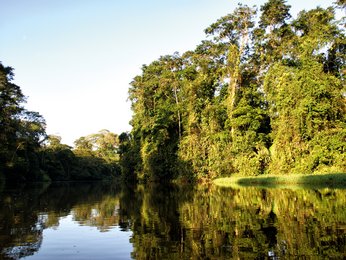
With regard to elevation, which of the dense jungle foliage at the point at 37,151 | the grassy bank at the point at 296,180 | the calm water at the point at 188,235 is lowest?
the calm water at the point at 188,235

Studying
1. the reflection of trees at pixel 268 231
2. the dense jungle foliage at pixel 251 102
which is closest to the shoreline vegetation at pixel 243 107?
the dense jungle foliage at pixel 251 102

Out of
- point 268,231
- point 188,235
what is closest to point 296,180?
point 268,231

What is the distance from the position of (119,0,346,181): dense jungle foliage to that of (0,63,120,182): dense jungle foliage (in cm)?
1878

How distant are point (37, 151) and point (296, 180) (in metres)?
58.7

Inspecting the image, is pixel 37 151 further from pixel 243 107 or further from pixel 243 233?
pixel 243 233

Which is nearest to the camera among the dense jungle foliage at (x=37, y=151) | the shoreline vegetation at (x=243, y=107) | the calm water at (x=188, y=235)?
the calm water at (x=188, y=235)

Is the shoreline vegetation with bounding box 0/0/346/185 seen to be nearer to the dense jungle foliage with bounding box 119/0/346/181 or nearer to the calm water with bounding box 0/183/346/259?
the dense jungle foliage with bounding box 119/0/346/181

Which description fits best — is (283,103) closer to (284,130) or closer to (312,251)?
(284,130)

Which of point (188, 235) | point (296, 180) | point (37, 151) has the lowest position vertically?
point (188, 235)

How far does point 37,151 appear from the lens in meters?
75.4

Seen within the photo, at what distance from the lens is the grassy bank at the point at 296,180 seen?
27.8m

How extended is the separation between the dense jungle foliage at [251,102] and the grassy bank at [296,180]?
2523mm

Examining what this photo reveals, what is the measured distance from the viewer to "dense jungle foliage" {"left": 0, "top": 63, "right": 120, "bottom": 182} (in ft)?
162

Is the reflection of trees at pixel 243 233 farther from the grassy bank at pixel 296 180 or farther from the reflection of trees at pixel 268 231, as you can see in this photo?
the grassy bank at pixel 296 180
